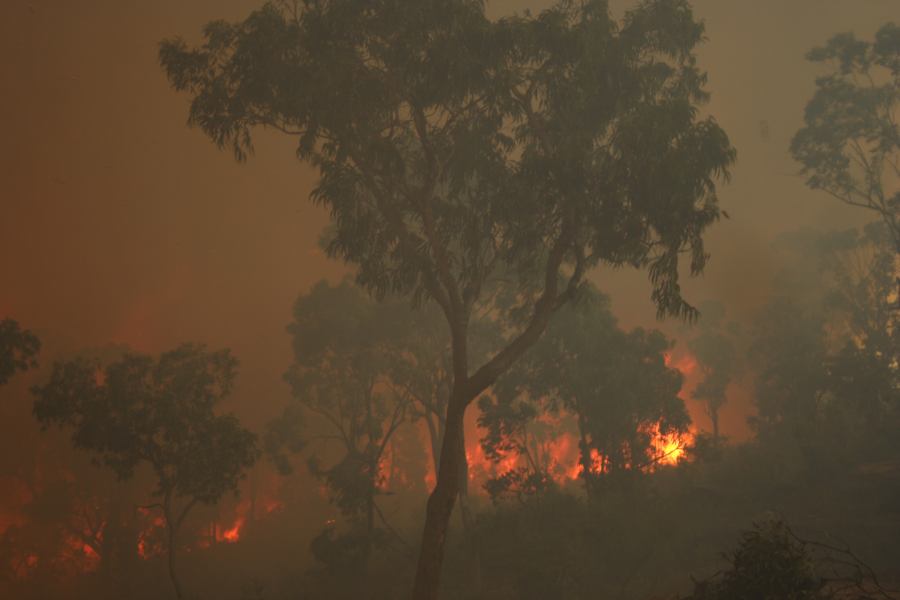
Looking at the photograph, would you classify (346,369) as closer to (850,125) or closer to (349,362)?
(349,362)

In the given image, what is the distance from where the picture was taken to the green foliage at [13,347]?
18.9m

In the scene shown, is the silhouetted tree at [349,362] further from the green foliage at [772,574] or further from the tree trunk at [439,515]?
the green foliage at [772,574]

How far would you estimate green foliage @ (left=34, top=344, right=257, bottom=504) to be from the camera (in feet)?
78.5

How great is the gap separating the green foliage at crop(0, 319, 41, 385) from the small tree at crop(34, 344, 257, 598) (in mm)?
4922

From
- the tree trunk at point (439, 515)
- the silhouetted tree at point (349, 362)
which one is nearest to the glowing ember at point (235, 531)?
the silhouetted tree at point (349, 362)

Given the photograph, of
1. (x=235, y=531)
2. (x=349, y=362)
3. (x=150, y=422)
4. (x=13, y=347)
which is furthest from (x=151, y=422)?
(x=235, y=531)

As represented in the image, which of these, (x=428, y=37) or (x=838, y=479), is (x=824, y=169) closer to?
(x=838, y=479)

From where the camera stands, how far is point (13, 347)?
19031 millimetres

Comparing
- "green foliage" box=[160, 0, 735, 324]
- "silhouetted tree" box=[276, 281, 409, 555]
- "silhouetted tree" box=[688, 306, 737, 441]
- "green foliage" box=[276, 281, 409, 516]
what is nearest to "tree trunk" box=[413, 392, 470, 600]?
"green foliage" box=[160, 0, 735, 324]

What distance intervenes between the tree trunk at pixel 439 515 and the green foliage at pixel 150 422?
494 inches

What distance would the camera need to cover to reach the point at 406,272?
1673 centimetres

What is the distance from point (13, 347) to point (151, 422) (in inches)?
260

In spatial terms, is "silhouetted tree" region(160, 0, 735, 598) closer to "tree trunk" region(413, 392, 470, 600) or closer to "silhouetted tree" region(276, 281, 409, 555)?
"tree trunk" region(413, 392, 470, 600)

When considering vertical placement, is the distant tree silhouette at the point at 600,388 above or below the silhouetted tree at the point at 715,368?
below
